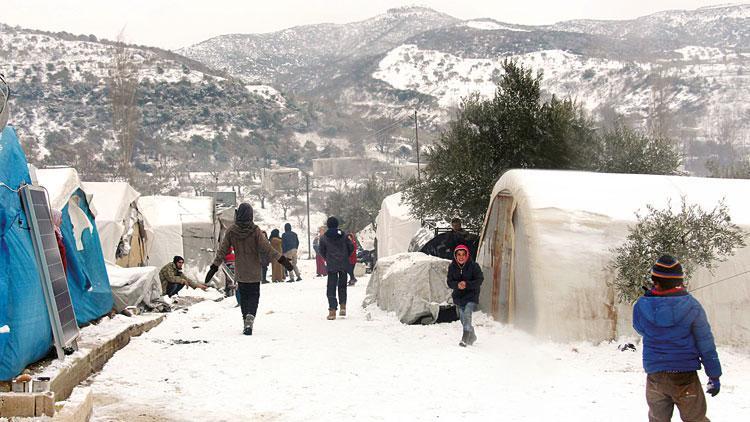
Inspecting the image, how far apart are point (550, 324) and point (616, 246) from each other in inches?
46.7

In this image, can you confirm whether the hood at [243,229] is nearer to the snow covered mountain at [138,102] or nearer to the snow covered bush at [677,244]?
the snow covered bush at [677,244]

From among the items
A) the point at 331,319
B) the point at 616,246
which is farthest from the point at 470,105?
the point at 616,246

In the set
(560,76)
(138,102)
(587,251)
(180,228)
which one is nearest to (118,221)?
(180,228)

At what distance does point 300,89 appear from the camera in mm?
183875

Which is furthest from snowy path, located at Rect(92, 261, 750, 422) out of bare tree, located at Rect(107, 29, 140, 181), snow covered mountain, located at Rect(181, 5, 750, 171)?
snow covered mountain, located at Rect(181, 5, 750, 171)

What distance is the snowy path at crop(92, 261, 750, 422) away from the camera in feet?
21.6

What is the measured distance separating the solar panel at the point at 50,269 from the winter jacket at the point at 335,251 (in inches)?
191

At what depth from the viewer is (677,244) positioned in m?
8.69

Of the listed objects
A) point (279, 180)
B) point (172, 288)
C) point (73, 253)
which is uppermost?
point (73, 253)

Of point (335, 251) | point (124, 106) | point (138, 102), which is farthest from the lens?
point (138, 102)

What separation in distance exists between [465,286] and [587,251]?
4.83 feet

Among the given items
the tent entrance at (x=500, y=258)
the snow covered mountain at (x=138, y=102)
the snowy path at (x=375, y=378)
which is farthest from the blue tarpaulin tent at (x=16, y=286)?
the snow covered mountain at (x=138, y=102)

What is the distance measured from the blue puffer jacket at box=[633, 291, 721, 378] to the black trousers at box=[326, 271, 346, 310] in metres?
6.88

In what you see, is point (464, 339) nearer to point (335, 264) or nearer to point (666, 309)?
point (335, 264)
